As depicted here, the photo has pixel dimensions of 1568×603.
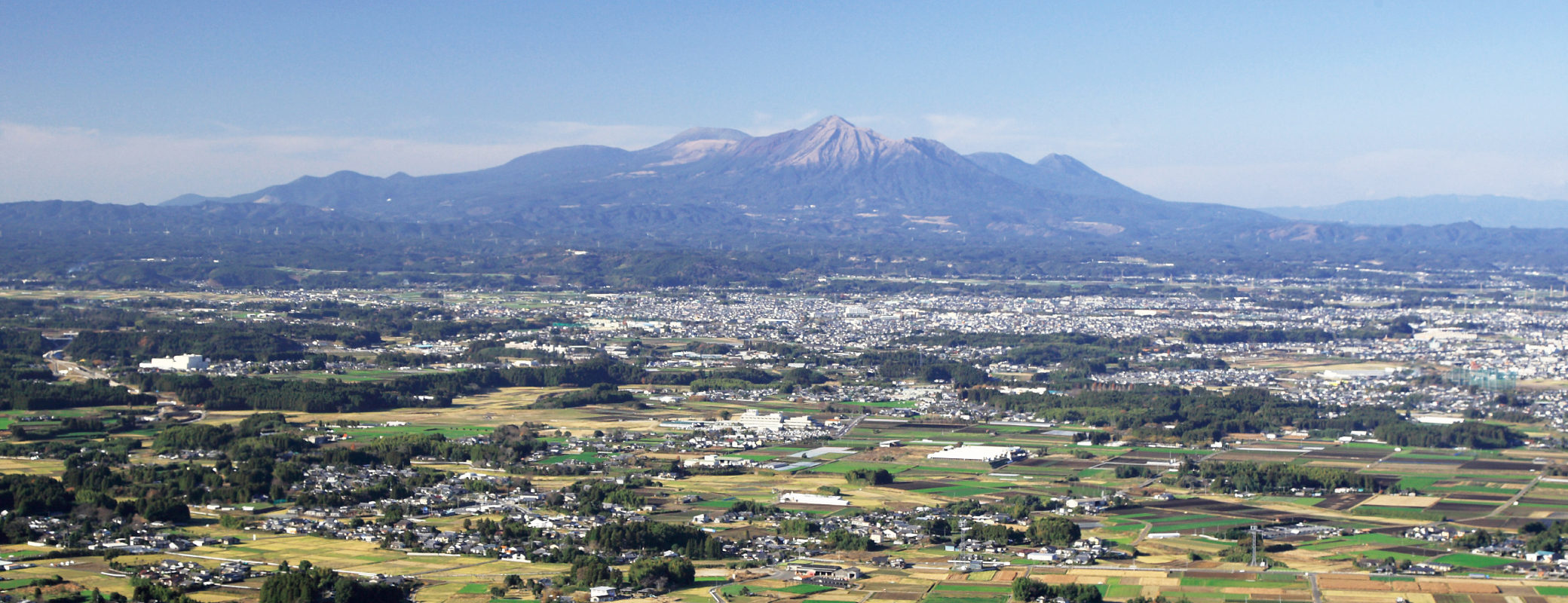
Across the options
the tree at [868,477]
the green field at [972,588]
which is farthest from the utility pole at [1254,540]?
the tree at [868,477]

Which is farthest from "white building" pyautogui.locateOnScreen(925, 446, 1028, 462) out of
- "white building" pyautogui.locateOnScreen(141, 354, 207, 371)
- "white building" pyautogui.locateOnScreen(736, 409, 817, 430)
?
"white building" pyautogui.locateOnScreen(141, 354, 207, 371)

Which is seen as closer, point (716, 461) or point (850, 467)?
point (850, 467)

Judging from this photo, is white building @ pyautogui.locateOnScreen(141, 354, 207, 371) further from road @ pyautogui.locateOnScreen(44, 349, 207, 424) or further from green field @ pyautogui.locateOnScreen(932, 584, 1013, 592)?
green field @ pyautogui.locateOnScreen(932, 584, 1013, 592)

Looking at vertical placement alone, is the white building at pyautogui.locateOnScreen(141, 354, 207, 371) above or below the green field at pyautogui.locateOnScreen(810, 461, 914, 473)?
above

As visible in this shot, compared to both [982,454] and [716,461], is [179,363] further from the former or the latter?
[982,454]

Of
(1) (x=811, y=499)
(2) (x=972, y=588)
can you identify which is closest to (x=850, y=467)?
(1) (x=811, y=499)

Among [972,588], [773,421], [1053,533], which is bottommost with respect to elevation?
[773,421]
